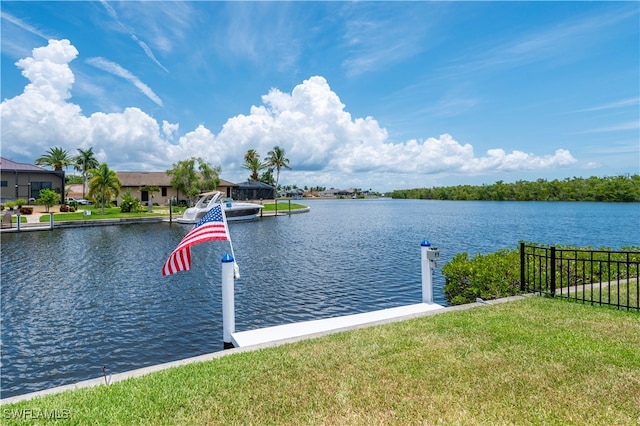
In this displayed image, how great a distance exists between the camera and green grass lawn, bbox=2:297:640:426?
3.50 metres

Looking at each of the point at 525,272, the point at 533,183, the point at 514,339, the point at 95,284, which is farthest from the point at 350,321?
the point at 533,183

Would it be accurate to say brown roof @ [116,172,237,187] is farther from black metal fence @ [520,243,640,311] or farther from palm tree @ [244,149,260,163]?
black metal fence @ [520,243,640,311]

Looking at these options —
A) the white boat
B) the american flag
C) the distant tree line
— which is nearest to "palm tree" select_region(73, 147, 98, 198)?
the white boat

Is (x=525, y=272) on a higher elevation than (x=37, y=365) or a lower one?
higher

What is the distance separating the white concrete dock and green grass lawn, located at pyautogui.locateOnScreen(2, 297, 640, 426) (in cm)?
96

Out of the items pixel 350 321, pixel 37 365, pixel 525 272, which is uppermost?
pixel 525 272

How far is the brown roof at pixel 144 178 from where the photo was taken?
5619 cm

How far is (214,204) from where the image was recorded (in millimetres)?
35469

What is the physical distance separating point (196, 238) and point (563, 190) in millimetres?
118484

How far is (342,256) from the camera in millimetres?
18719

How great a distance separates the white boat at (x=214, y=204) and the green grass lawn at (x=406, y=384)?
3139 cm

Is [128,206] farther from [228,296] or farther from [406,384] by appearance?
[406,384]

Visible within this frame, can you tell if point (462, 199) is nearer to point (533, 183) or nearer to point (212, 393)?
point (533, 183)

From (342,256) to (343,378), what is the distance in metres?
14.5
